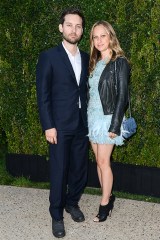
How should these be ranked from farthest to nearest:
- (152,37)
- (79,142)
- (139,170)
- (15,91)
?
1. (15,91)
2. (139,170)
3. (152,37)
4. (79,142)

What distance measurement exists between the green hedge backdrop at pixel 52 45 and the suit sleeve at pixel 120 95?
1180 mm

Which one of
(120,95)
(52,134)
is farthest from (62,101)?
(120,95)

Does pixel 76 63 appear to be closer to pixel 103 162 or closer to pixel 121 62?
pixel 121 62

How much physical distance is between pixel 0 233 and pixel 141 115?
2.32 meters

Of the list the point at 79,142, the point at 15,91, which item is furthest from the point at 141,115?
the point at 15,91

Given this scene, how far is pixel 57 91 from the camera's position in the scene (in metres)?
4.27

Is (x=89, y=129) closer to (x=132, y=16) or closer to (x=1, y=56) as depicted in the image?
(x=132, y=16)

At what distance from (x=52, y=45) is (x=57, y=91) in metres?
1.65

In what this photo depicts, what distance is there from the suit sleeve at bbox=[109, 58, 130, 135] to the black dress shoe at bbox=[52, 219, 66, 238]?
1.03m

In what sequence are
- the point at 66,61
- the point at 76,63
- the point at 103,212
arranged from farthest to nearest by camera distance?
the point at 103,212
the point at 76,63
the point at 66,61

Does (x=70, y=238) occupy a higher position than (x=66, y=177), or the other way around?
(x=66, y=177)

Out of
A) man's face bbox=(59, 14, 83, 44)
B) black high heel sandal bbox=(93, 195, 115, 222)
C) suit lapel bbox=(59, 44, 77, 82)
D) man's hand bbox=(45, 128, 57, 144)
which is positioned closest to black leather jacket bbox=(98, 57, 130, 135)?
suit lapel bbox=(59, 44, 77, 82)

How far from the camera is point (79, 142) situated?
14.8ft

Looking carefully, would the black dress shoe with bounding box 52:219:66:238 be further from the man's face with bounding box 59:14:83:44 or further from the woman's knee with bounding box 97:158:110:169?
the man's face with bounding box 59:14:83:44
